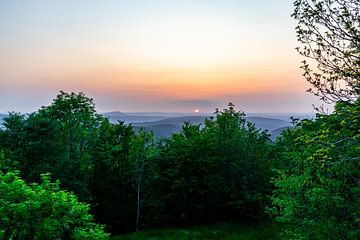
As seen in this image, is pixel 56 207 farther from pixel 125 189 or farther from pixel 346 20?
pixel 125 189

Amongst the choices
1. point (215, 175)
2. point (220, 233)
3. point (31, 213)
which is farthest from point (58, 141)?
point (31, 213)

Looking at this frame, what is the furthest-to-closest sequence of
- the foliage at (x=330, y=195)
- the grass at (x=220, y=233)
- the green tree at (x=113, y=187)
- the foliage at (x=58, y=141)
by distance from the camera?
1. the green tree at (x=113, y=187)
2. the foliage at (x=58, y=141)
3. the grass at (x=220, y=233)
4. the foliage at (x=330, y=195)

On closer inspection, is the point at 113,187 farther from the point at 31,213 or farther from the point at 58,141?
the point at 31,213

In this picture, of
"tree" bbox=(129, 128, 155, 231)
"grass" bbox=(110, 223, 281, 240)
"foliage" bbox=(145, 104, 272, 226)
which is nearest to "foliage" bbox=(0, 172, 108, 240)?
"grass" bbox=(110, 223, 281, 240)

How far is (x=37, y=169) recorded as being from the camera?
2994 cm

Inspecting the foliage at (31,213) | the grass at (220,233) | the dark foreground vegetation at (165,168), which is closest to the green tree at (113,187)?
the dark foreground vegetation at (165,168)

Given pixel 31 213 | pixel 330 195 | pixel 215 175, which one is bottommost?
pixel 215 175

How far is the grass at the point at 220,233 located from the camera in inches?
1035

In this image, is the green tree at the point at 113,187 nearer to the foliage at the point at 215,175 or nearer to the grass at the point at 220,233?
the foliage at the point at 215,175

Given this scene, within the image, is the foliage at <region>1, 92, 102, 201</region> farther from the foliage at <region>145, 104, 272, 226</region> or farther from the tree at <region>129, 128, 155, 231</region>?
the foliage at <region>145, 104, 272, 226</region>

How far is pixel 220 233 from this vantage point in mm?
27969

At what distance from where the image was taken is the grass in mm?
26297

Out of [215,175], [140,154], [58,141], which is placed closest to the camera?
[58,141]

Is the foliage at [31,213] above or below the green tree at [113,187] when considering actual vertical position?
above
